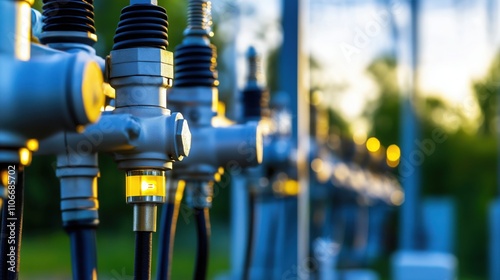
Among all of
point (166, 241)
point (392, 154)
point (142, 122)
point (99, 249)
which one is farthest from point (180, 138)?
point (99, 249)

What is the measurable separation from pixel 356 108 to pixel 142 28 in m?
5.69

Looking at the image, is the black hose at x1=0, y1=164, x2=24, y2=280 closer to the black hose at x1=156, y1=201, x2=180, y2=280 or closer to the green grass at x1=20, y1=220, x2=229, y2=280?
the black hose at x1=156, y1=201, x2=180, y2=280

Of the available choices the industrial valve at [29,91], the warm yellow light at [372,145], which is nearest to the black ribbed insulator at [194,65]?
the industrial valve at [29,91]

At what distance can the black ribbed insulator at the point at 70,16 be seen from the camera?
70cm

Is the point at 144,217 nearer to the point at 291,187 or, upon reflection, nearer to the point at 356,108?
the point at 291,187

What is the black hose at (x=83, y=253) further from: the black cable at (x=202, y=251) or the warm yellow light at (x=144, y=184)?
the black cable at (x=202, y=251)

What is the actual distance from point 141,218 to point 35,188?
321 centimetres

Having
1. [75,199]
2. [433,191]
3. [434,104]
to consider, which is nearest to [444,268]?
[75,199]

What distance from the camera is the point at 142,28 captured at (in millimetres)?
686

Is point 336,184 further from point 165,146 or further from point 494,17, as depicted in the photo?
point 494,17

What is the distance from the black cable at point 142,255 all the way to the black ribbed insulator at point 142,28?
0.14 m

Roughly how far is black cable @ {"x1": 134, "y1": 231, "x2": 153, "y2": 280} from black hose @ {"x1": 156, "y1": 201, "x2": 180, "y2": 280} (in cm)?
19

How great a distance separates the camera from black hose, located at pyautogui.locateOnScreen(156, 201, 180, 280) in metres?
0.88

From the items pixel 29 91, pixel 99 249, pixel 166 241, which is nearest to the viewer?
pixel 29 91
